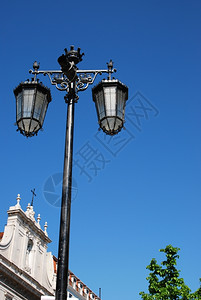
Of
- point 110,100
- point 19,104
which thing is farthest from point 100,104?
point 19,104

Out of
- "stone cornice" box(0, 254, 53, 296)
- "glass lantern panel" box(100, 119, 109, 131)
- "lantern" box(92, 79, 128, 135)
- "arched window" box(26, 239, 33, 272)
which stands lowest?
"glass lantern panel" box(100, 119, 109, 131)

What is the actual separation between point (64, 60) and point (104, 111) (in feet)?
3.46

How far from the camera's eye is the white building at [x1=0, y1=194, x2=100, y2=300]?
2417 cm

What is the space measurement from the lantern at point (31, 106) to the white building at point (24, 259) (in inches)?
767

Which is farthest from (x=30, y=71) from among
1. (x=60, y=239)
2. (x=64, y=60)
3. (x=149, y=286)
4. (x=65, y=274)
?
(x=149, y=286)

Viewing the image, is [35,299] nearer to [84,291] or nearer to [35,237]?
[35,237]

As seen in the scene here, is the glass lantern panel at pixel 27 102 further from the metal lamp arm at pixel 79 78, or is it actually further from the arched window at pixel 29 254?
the arched window at pixel 29 254

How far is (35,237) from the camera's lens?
30.7 m

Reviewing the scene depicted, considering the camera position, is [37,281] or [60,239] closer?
[60,239]

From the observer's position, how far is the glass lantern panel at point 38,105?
6052 millimetres

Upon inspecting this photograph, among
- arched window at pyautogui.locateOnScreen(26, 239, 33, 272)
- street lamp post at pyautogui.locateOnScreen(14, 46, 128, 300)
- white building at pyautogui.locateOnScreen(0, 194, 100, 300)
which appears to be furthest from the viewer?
arched window at pyautogui.locateOnScreen(26, 239, 33, 272)

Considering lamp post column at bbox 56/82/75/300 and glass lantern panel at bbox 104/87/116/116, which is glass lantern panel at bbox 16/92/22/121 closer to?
lamp post column at bbox 56/82/75/300

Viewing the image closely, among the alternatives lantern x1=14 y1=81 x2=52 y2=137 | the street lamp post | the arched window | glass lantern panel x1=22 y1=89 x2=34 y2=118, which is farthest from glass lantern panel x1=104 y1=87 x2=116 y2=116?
the arched window

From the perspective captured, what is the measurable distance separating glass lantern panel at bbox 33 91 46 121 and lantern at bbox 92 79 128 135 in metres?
0.94
